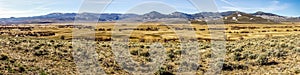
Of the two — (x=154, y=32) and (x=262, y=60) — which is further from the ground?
(x=262, y=60)

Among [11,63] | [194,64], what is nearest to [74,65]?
[11,63]

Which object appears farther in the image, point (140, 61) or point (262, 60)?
point (140, 61)

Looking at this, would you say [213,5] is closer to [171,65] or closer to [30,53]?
[171,65]

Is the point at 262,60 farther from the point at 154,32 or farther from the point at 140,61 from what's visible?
the point at 154,32

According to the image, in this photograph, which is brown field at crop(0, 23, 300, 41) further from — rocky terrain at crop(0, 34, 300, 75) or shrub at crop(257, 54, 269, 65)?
shrub at crop(257, 54, 269, 65)

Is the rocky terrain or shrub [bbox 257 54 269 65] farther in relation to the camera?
shrub [bbox 257 54 269 65]

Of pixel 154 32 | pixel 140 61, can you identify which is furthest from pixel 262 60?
pixel 154 32

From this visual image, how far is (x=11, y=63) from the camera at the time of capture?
2197 centimetres

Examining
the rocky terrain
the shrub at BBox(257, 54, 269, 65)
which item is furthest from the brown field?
the shrub at BBox(257, 54, 269, 65)

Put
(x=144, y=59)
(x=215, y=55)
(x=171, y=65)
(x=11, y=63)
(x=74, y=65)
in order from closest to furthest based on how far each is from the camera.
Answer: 1. (x=11, y=63)
2. (x=74, y=65)
3. (x=171, y=65)
4. (x=144, y=59)
5. (x=215, y=55)

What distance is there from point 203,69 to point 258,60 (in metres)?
4.48

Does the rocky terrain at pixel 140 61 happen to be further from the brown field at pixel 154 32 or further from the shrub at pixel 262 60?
the brown field at pixel 154 32

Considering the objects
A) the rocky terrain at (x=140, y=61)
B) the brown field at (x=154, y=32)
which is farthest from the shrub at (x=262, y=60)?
the brown field at (x=154, y=32)

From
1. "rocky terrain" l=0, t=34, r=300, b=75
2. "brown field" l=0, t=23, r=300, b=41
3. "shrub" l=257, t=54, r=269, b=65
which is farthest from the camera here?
"brown field" l=0, t=23, r=300, b=41
